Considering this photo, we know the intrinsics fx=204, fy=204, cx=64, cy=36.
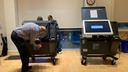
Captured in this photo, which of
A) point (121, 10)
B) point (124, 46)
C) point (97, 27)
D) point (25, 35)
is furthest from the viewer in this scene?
point (121, 10)

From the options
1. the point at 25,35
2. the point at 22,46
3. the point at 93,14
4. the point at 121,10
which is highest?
the point at 121,10

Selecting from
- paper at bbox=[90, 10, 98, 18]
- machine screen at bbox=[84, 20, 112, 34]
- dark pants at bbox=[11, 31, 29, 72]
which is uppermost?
paper at bbox=[90, 10, 98, 18]

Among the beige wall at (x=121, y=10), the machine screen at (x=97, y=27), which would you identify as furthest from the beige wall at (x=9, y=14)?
the beige wall at (x=121, y=10)

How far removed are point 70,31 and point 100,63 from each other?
1848mm

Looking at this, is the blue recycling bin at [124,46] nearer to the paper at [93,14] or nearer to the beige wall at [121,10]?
the beige wall at [121,10]

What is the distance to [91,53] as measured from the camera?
201 inches

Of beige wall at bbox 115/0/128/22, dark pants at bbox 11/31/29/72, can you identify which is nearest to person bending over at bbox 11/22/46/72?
dark pants at bbox 11/31/29/72

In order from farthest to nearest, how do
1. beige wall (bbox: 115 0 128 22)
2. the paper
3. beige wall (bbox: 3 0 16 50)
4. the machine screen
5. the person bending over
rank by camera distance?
beige wall (bbox: 115 0 128 22) → beige wall (bbox: 3 0 16 50) → the paper → the machine screen → the person bending over

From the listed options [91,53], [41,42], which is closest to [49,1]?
[41,42]

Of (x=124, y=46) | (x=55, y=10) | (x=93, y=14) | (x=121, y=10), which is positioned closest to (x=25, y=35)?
(x=93, y=14)

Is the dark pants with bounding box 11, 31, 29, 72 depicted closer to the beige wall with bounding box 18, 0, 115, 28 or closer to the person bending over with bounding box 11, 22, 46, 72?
the person bending over with bounding box 11, 22, 46, 72

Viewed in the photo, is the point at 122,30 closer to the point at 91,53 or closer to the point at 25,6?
the point at 91,53

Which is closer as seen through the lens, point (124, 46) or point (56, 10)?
point (124, 46)

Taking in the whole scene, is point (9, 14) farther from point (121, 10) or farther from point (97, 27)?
point (121, 10)
